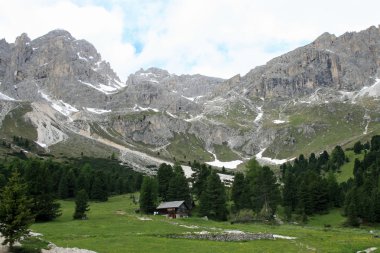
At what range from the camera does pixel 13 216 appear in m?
48.4

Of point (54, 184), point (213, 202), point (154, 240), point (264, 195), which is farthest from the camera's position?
point (54, 184)

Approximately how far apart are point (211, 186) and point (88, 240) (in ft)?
146

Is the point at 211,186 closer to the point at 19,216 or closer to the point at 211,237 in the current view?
the point at 211,237

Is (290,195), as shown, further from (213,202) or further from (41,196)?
(41,196)

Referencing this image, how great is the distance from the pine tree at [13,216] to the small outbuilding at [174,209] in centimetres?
4675

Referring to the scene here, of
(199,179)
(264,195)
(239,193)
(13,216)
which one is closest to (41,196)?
(13,216)

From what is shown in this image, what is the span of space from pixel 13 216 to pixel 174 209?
49.7m

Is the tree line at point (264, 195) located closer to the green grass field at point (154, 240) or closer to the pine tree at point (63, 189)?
the green grass field at point (154, 240)

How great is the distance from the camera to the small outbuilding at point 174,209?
93975 millimetres

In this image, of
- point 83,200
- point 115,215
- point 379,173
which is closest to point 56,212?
point 83,200

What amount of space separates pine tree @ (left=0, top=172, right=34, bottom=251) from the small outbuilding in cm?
4675

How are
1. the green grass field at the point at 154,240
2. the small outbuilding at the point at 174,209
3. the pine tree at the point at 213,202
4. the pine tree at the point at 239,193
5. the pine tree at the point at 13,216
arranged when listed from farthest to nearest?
the pine tree at the point at 239,193, the small outbuilding at the point at 174,209, the pine tree at the point at 213,202, the green grass field at the point at 154,240, the pine tree at the point at 13,216

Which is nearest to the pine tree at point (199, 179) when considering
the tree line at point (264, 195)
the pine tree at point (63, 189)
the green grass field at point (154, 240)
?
the tree line at point (264, 195)

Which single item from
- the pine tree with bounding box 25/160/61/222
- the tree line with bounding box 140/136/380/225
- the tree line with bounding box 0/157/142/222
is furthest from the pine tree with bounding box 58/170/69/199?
the pine tree with bounding box 25/160/61/222
